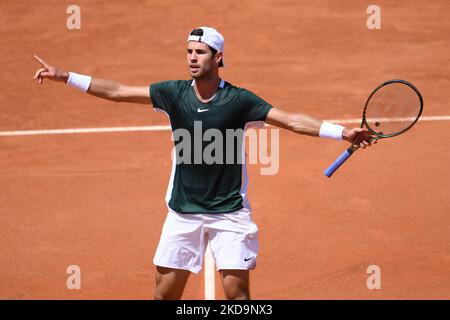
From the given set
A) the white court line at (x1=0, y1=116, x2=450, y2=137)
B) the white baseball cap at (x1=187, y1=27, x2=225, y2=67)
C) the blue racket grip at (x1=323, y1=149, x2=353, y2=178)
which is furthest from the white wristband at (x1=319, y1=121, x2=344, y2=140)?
the white court line at (x1=0, y1=116, x2=450, y2=137)

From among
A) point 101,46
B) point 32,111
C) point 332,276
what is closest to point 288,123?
point 332,276

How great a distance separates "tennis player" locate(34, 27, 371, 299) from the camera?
689 centimetres

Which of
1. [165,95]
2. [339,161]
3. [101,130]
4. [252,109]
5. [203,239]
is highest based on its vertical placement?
[101,130]

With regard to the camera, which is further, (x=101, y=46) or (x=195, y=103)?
(x=101, y=46)

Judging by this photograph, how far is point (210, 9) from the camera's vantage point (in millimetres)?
15508

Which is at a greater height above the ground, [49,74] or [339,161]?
[49,74]

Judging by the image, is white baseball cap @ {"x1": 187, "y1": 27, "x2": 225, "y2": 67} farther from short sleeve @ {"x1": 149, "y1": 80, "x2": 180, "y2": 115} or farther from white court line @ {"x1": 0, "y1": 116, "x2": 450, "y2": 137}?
white court line @ {"x1": 0, "y1": 116, "x2": 450, "y2": 137}

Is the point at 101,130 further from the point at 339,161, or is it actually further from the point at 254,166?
the point at 339,161

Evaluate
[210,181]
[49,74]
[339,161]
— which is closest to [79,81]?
[49,74]

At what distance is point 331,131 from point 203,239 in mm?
1341

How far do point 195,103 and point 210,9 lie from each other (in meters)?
8.81

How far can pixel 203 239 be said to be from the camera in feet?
23.1

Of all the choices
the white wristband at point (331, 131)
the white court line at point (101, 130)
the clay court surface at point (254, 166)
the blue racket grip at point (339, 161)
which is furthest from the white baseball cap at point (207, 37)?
the white court line at point (101, 130)

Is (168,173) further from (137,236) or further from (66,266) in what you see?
(66,266)
